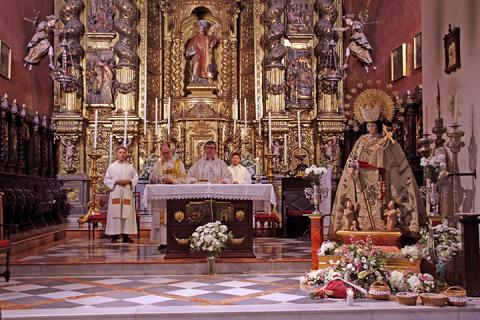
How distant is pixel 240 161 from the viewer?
1378 centimetres

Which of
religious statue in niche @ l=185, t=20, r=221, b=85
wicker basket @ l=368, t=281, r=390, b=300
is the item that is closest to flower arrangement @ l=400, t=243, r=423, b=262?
wicker basket @ l=368, t=281, r=390, b=300

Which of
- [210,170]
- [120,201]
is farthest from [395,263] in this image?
[120,201]

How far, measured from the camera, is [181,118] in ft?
51.2

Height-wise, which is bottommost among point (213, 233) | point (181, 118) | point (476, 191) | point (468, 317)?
point (468, 317)

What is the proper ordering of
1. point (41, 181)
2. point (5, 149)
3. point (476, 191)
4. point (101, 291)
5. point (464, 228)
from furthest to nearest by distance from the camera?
1. point (41, 181)
2. point (5, 149)
3. point (476, 191)
4. point (101, 291)
5. point (464, 228)

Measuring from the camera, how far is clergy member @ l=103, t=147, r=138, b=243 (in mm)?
11016

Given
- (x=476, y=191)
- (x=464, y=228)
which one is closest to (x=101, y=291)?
(x=464, y=228)

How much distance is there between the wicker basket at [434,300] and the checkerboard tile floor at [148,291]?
111cm

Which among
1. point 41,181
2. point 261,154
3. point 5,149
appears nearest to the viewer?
point 5,149

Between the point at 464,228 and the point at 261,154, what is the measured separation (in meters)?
9.39

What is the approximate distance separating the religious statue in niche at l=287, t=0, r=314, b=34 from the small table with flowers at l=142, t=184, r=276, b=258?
320 inches

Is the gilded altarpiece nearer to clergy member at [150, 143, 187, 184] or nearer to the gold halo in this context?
clergy member at [150, 143, 187, 184]

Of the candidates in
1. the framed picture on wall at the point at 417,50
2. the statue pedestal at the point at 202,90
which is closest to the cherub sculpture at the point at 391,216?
the framed picture on wall at the point at 417,50

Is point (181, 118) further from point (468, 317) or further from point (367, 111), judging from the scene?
point (468, 317)
